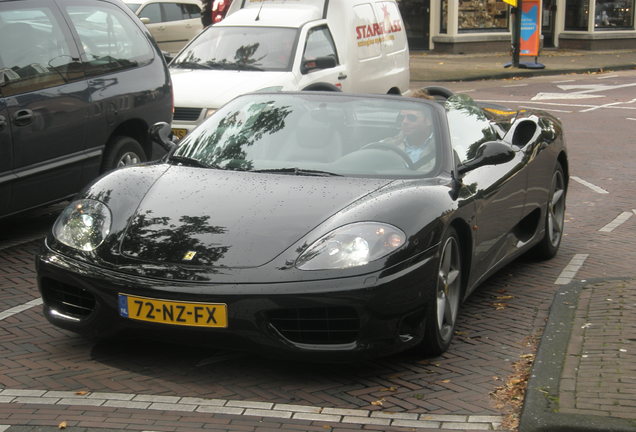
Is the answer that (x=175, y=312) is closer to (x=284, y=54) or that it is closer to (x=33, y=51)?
(x=33, y=51)

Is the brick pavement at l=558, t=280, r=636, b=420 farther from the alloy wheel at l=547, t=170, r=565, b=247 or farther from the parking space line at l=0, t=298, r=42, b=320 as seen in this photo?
the parking space line at l=0, t=298, r=42, b=320

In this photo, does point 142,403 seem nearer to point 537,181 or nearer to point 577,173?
point 537,181

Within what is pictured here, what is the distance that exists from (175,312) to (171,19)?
20163 millimetres

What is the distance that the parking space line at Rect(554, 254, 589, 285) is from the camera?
7629 millimetres

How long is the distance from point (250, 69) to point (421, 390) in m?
8.32

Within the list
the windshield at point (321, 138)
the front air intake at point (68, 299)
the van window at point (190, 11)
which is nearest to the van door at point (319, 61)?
the windshield at point (321, 138)

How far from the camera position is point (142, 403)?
501 centimetres

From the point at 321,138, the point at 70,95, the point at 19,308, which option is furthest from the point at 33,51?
the point at 321,138

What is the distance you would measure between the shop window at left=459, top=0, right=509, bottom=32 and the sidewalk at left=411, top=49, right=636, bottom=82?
115 cm

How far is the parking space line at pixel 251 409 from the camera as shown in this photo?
16.0ft

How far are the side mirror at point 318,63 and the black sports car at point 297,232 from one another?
6378mm

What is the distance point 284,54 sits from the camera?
13.4 metres

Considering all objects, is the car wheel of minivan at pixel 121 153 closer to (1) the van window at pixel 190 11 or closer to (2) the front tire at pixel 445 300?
(2) the front tire at pixel 445 300

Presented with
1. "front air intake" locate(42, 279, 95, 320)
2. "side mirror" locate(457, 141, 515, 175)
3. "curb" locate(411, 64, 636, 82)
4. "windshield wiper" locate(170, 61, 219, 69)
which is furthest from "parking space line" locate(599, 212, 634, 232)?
"curb" locate(411, 64, 636, 82)
